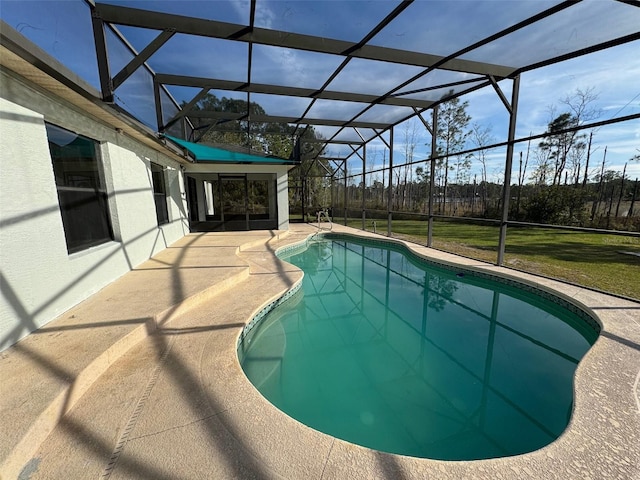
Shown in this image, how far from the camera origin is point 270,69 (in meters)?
5.60

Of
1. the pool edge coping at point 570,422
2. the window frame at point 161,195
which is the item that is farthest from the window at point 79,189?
the pool edge coping at point 570,422

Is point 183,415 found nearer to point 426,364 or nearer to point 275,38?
point 426,364

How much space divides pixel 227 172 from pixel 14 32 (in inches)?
345

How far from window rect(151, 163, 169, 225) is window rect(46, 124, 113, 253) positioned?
2.34 metres

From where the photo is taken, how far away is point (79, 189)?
12.8 ft

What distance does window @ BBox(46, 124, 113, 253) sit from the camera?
3.47 m

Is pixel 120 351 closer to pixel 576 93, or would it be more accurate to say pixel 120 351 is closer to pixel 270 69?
pixel 270 69

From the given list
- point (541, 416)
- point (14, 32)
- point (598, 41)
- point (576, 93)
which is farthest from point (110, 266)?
point (576, 93)

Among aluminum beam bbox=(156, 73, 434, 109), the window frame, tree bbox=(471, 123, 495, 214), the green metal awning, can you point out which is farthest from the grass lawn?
the window frame

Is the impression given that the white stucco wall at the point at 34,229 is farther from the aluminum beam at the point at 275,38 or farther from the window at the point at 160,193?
the window at the point at 160,193

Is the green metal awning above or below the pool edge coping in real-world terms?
above

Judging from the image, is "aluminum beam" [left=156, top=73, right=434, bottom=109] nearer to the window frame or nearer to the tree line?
the window frame

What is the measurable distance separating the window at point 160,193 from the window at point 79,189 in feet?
7.67

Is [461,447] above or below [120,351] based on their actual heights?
below
